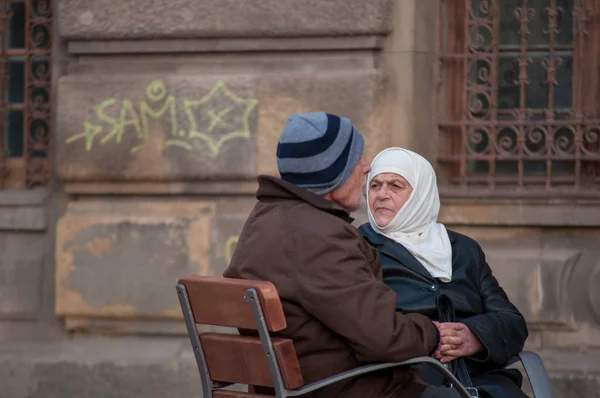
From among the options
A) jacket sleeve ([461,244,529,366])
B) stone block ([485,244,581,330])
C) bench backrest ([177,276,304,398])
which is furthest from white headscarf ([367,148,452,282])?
stone block ([485,244,581,330])

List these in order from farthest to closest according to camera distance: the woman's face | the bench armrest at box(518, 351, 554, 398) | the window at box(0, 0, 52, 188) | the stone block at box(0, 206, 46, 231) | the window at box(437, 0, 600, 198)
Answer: the window at box(0, 0, 52, 188)
the stone block at box(0, 206, 46, 231)
the window at box(437, 0, 600, 198)
the woman's face
the bench armrest at box(518, 351, 554, 398)

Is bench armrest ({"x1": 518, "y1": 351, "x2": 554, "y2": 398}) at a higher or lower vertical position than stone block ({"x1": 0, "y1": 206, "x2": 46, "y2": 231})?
lower

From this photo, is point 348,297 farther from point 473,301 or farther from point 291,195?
point 473,301

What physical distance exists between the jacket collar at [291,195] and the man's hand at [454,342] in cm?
55

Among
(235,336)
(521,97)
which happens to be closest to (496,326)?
(235,336)

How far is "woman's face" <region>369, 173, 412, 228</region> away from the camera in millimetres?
4340

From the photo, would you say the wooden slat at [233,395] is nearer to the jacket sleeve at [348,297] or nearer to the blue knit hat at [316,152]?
the jacket sleeve at [348,297]

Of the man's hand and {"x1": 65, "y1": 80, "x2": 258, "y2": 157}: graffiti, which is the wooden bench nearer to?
the man's hand

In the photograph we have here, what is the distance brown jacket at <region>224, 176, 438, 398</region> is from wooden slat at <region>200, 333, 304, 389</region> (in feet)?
0.33

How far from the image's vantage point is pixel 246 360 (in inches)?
139

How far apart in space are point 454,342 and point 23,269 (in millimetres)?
3175

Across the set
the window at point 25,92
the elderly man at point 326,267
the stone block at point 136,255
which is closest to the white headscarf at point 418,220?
the elderly man at point 326,267

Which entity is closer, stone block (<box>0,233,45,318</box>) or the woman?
the woman

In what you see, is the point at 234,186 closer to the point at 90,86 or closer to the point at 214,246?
the point at 214,246
